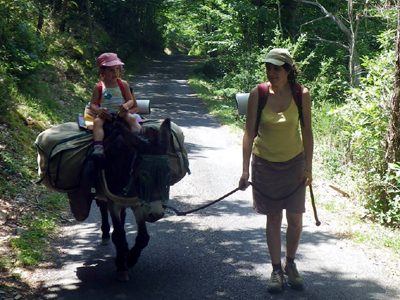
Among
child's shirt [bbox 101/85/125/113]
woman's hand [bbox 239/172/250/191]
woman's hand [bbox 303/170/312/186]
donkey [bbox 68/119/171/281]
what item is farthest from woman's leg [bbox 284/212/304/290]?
child's shirt [bbox 101/85/125/113]

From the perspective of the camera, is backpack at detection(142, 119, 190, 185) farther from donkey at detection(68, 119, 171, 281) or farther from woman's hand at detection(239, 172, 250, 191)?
woman's hand at detection(239, 172, 250, 191)

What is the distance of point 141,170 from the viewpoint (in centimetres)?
427

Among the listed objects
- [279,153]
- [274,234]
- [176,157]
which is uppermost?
[279,153]

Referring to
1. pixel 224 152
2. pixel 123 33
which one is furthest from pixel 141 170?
pixel 123 33

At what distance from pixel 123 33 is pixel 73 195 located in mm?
30174

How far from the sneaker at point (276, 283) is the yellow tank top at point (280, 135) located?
A: 1113mm

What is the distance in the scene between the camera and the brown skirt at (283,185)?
4438 mm

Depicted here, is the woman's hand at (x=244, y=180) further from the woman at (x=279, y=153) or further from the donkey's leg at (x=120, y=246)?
the donkey's leg at (x=120, y=246)

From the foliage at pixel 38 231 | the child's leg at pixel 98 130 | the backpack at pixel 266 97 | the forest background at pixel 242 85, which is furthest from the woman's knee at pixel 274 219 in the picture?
the foliage at pixel 38 231

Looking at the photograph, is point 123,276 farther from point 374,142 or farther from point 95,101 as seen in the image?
point 374,142

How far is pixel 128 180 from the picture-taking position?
15.1 ft

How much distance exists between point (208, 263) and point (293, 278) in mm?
1088

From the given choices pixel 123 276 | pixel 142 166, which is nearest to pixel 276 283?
pixel 123 276

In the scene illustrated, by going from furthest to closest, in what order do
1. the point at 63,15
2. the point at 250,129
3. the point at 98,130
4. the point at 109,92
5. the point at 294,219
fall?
the point at 63,15 → the point at 109,92 → the point at 98,130 → the point at 294,219 → the point at 250,129
